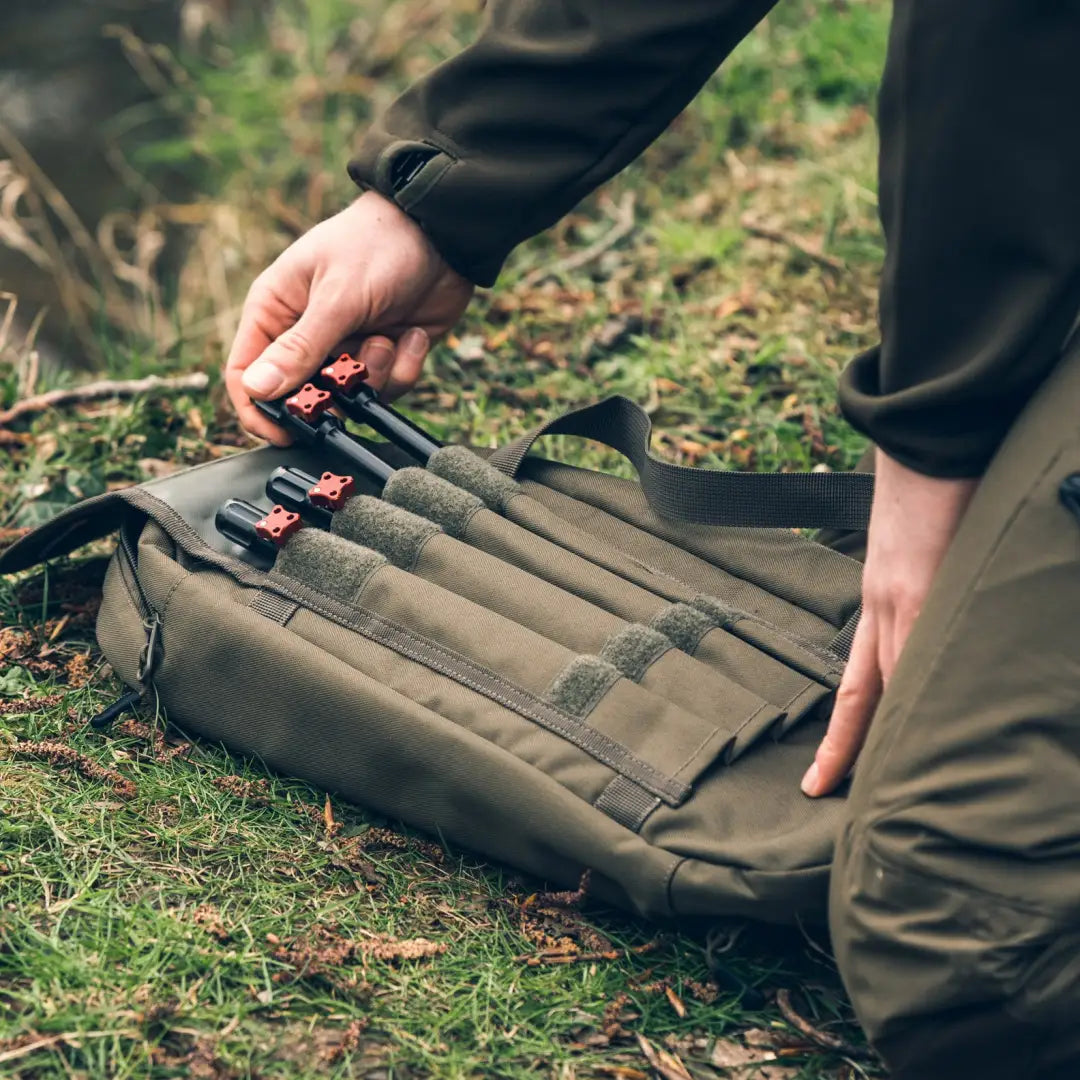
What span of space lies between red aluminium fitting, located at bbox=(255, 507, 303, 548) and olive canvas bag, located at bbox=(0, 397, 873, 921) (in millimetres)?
35

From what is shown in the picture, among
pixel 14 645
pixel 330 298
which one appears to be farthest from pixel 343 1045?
pixel 330 298

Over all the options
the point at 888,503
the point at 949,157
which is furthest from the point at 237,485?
the point at 949,157

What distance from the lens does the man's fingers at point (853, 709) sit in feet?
6.15

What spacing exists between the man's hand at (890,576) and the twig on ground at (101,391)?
198 centimetres

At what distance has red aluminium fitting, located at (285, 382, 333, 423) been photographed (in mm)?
2510

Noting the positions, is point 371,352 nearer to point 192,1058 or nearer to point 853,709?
point 853,709

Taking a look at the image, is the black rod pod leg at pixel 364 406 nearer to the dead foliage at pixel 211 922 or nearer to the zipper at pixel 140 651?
the zipper at pixel 140 651

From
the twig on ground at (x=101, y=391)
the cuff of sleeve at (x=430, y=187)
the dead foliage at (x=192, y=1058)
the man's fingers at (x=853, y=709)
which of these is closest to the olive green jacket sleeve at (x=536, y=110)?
the cuff of sleeve at (x=430, y=187)

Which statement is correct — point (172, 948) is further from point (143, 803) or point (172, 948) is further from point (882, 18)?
point (882, 18)

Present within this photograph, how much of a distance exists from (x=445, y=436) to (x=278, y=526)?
111 centimetres

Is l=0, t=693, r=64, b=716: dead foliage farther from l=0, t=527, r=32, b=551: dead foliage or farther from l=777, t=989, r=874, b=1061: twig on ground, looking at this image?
l=777, t=989, r=874, b=1061: twig on ground

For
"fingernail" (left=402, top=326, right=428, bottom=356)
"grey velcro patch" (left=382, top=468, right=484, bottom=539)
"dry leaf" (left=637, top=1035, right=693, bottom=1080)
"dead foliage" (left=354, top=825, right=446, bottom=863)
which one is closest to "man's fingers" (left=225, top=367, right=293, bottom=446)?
"grey velcro patch" (left=382, top=468, right=484, bottom=539)

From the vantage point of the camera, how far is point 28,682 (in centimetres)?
239

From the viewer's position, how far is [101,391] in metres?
3.25
